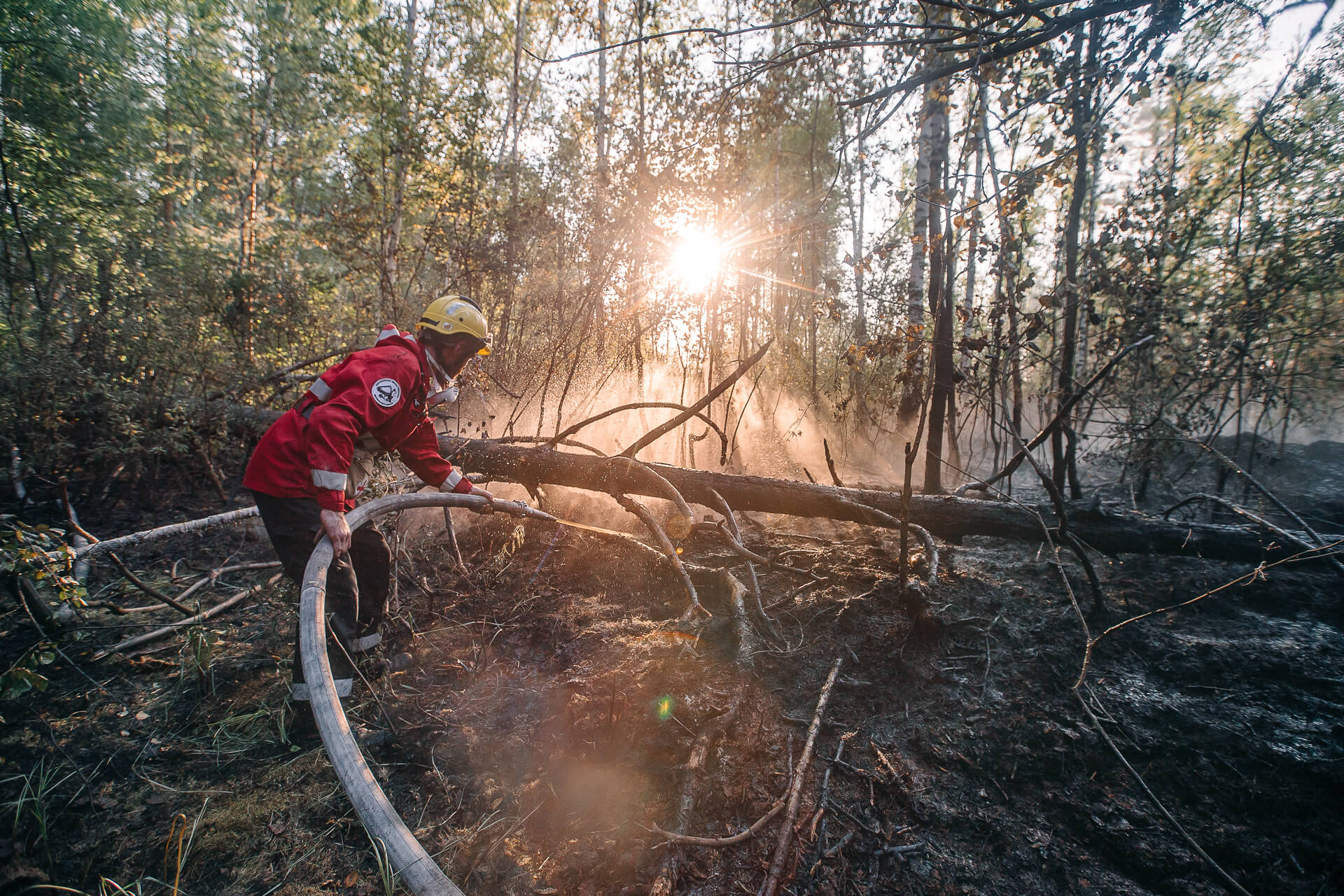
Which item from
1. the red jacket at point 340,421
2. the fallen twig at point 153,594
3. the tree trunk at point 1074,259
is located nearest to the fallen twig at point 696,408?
the red jacket at point 340,421

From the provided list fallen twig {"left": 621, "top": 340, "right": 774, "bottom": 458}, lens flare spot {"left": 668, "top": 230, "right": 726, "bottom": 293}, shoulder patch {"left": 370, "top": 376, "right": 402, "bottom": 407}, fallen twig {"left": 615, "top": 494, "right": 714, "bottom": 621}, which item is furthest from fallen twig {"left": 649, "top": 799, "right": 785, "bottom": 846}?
lens flare spot {"left": 668, "top": 230, "right": 726, "bottom": 293}

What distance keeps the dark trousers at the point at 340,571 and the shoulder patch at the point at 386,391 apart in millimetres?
691

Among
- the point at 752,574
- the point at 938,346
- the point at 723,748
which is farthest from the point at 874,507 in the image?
the point at 723,748

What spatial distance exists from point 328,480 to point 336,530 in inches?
9.4

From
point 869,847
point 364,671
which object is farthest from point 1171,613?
point 364,671

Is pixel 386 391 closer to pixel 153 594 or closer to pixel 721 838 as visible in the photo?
pixel 153 594

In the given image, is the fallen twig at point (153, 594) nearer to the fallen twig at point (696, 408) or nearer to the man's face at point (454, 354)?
the man's face at point (454, 354)

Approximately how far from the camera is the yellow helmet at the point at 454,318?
2887 mm

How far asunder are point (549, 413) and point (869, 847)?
246 inches

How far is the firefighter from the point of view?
7.82 ft

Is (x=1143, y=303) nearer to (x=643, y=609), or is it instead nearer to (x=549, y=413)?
(x=643, y=609)

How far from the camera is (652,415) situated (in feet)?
29.4

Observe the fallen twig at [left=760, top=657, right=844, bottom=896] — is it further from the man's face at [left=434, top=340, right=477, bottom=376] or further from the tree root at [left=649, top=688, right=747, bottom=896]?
the man's face at [left=434, top=340, right=477, bottom=376]

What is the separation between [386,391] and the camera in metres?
2.57
